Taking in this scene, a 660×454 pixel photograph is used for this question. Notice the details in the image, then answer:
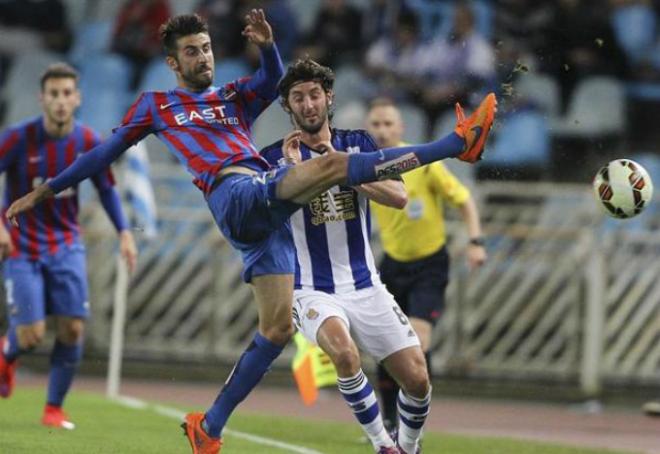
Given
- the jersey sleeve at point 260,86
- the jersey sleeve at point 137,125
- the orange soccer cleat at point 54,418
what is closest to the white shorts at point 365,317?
the jersey sleeve at point 260,86

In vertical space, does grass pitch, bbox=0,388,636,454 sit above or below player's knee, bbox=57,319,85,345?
below

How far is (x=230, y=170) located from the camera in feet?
29.2

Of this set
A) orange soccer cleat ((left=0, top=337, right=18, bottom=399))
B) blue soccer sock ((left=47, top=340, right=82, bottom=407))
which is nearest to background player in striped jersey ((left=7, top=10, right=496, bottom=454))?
blue soccer sock ((left=47, top=340, right=82, bottom=407))

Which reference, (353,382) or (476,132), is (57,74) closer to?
(353,382)

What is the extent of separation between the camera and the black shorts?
11.7m

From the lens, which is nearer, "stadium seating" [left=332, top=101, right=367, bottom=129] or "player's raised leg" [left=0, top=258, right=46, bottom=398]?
"player's raised leg" [left=0, top=258, right=46, bottom=398]

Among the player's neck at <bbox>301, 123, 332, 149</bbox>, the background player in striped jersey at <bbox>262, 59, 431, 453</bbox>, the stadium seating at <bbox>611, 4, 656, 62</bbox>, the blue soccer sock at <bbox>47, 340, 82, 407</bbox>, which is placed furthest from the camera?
the stadium seating at <bbox>611, 4, 656, 62</bbox>

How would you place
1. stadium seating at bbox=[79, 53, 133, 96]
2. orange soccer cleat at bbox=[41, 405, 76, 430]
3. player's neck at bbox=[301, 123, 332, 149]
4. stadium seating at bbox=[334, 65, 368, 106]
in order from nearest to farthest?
player's neck at bbox=[301, 123, 332, 149] → orange soccer cleat at bbox=[41, 405, 76, 430] → stadium seating at bbox=[334, 65, 368, 106] → stadium seating at bbox=[79, 53, 133, 96]

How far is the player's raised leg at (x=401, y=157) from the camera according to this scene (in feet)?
26.1

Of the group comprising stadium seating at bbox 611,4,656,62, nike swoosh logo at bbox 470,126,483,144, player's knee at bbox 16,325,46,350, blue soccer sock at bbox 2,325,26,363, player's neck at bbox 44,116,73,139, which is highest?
stadium seating at bbox 611,4,656,62

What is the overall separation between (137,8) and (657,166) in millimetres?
6478

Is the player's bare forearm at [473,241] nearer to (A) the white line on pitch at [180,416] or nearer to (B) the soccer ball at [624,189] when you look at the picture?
(A) the white line on pitch at [180,416]

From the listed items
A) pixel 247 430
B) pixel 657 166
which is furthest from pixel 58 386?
pixel 657 166

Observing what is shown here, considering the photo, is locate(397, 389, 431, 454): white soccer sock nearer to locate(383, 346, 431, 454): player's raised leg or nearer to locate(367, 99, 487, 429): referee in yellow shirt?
locate(383, 346, 431, 454): player's raised leg
